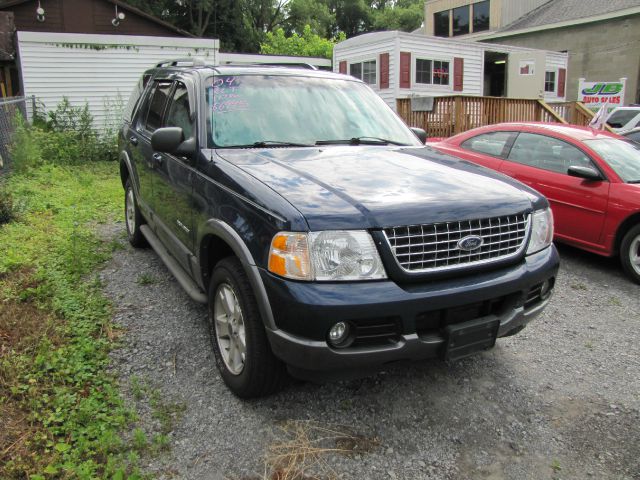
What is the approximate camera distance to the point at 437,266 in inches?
100

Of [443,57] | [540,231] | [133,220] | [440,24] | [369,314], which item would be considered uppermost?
[440,24]

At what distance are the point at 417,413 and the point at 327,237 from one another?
47.9 inches

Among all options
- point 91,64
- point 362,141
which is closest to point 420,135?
point 362,141

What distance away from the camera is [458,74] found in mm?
19094

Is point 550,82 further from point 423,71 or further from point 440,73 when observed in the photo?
point 423,71

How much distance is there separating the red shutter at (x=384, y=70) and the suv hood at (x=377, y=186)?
14.8 meters

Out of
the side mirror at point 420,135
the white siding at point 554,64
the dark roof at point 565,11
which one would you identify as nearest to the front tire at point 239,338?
the side mirror at point 420,135

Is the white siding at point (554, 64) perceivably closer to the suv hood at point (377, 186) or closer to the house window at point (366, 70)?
the house window at point (366, 70)

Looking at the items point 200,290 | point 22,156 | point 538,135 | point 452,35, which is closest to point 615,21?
point 452,35

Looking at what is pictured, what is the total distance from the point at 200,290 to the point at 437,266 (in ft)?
5.65

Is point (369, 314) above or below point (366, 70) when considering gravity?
below

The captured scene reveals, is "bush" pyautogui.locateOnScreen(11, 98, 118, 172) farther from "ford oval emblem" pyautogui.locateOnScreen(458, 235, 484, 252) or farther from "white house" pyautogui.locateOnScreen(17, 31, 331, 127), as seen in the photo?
"ford oval emblem" pyautogui.locateOnScreen(458, 235, 484, 252)

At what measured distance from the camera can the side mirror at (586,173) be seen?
546 centimetres

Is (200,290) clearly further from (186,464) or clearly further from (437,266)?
(437,266)
